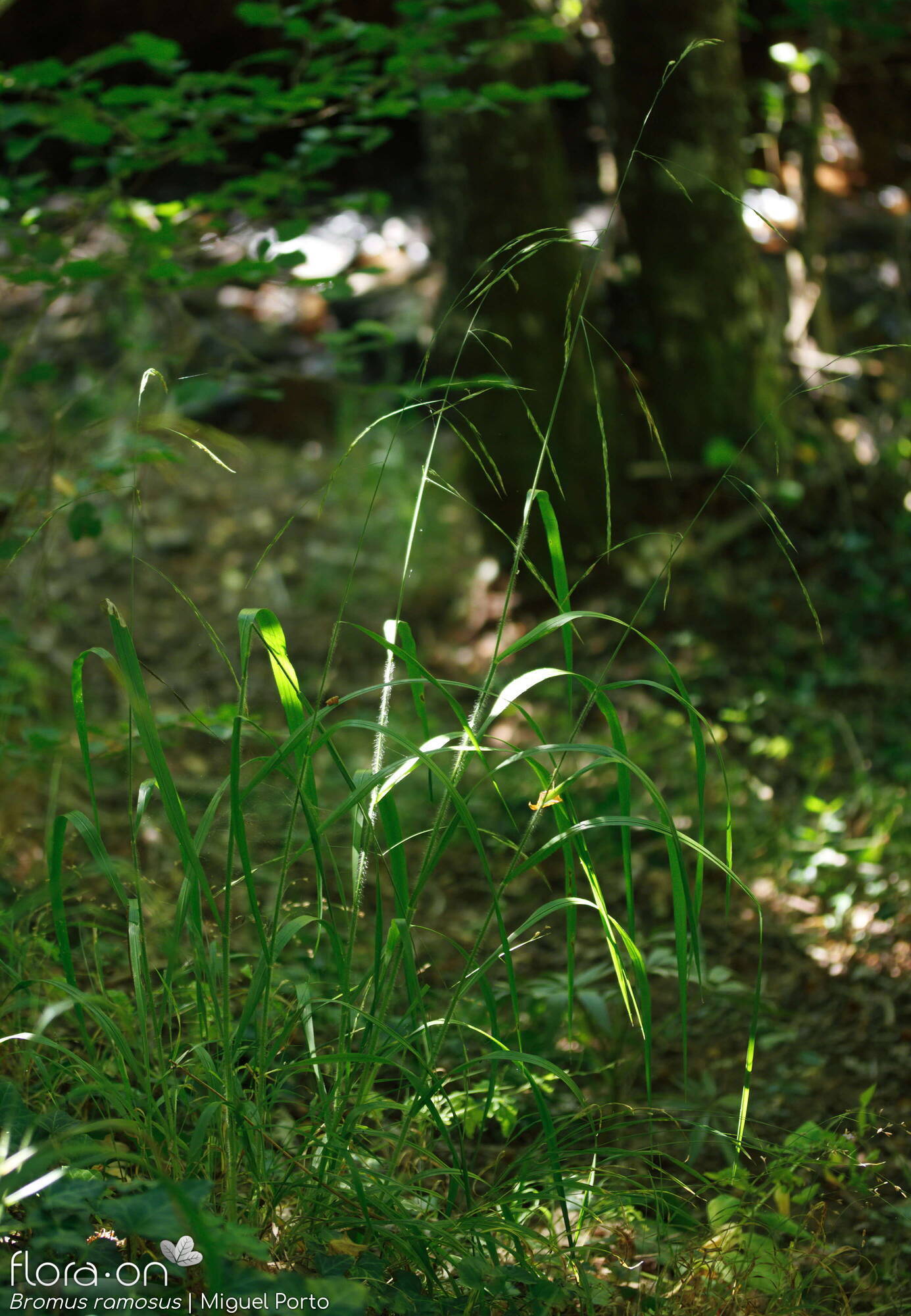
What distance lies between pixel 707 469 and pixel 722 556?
272 mm

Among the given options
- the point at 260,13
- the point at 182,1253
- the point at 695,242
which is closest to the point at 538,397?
the point at 695,242

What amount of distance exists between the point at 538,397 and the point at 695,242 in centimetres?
71

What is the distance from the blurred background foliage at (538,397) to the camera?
1859mm

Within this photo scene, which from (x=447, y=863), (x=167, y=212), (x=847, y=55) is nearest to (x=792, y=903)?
(x=447, y=863)

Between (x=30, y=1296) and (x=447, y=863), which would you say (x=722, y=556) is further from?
(x=30, y=1296)

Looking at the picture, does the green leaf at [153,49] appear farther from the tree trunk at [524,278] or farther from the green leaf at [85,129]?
the tree trunk at [524,278]

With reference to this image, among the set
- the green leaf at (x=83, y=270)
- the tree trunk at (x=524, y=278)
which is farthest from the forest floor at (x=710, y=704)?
the green leaf at (x=83, y=270)

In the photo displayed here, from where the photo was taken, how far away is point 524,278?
309cm

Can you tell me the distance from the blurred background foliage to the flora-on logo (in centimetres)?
57

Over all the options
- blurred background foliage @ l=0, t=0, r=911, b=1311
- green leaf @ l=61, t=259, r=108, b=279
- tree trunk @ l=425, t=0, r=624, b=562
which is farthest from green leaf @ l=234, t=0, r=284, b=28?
tree trunk @ l=425, t=0, r=624, b=562

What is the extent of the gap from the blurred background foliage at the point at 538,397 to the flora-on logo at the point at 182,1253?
22.4 inches

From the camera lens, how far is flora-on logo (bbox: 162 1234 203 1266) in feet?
2.79

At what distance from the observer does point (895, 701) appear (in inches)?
109

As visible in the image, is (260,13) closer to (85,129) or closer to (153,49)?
(153,49)
